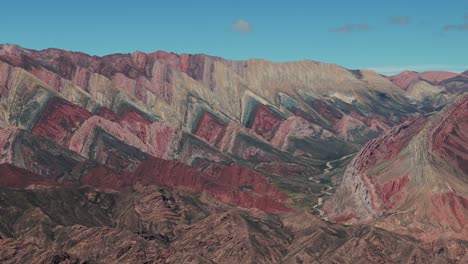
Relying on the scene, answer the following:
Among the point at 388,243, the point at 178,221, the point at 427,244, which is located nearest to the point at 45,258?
the point at 178,221

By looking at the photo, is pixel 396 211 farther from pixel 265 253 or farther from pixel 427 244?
pixel 265 253

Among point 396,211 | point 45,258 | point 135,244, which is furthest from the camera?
point 396,211

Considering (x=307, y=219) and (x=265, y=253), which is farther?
(x=307, y=219)

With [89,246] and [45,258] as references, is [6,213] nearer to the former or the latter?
[89,246]

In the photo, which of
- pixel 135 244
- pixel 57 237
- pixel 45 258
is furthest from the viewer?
pixel 57 237

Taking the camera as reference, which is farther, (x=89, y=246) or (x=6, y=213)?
(x=6, y=213)

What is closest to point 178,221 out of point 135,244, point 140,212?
point 140,212

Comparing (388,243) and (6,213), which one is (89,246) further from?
(388,243)

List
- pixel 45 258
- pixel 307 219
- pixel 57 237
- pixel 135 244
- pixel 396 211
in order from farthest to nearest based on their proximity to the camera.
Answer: pixel 396 211 < pixel 307 219 < pixel 57 237 < pixel 135 244 < pixel 45 258

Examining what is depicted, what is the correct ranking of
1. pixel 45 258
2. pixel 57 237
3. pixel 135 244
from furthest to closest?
1. pixel 57 237
2. pixel 135 244
3. pixel 45 258
